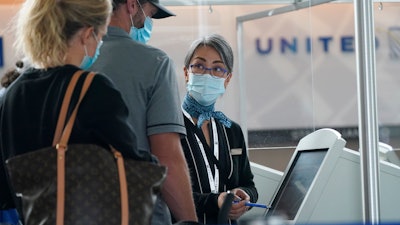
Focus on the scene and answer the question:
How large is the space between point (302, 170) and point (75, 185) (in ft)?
8.32

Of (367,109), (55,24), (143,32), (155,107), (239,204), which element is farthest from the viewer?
(367,109)

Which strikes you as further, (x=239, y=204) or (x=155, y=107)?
(x=239, y=204)

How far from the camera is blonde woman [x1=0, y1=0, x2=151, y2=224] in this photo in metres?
2.19

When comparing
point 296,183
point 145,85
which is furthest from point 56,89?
point 296,183

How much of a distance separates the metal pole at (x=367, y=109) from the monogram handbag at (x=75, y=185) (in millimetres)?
2177

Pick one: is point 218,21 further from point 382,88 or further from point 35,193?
point 35,193

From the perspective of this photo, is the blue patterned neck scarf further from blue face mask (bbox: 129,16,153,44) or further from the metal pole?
the metal pole

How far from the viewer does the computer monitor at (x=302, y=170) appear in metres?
4.36

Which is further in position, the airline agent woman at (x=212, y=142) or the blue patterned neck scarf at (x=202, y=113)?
the blue patterned neck scarf at (x=202, y=113)

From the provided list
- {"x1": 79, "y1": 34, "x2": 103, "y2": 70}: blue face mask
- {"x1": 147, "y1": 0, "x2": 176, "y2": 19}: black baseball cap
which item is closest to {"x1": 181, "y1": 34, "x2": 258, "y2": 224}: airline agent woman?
{"x1": 147, "y1": 0, "x2": 176, "y2": 19}: black baseball cap

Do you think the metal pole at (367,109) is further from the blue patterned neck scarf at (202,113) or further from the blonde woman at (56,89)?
the blonde woman at (56,89)

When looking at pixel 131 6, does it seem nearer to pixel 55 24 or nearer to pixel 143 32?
pixel 143 32

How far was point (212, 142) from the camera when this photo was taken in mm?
3598

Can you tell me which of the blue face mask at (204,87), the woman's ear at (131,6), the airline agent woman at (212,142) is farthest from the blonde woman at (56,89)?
the blue face mask at (204,87)
